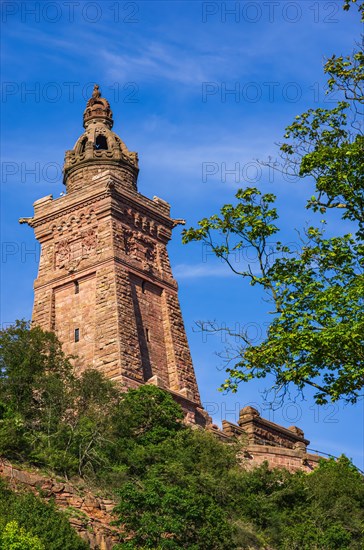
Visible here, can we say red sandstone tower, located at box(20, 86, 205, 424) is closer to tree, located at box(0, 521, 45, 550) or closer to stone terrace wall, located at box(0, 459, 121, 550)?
stone terrace wall, located at box(0, 459, 121, 550)

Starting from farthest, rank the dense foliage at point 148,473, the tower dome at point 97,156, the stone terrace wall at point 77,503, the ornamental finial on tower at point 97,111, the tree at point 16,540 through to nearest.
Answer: the ornamental finial on tower at point 97,111 → the tower dome at point 97,156 → the dense foliage at point 148,473 → the stone terrace wall at point 77,503 → the tree at point 16,540

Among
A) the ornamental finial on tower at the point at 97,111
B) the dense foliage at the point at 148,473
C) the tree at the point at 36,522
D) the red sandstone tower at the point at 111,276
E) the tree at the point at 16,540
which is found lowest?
the tree at the point at 16,540

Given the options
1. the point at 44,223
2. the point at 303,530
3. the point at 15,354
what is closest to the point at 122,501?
the point at 303,530

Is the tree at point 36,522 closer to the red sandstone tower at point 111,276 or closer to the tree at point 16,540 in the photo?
the tree at point 16,540

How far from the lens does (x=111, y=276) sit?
48125 mm

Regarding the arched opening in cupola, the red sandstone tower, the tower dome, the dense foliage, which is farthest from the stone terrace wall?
the arched opening in cupola

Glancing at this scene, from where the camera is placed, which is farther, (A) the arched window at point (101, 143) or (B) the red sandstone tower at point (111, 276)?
(A) the arched window at point (101, 143)

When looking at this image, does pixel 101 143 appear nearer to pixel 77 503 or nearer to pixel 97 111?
pixel 97 111

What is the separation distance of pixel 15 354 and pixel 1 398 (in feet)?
6.38

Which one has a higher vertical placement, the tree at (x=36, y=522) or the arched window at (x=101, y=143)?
the arched window at (x=101, y=143)

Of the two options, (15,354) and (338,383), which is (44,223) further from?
(338,383)

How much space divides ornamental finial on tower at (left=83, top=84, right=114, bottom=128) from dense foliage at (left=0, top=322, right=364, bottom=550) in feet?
59.1

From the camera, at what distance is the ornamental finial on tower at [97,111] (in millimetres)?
56188

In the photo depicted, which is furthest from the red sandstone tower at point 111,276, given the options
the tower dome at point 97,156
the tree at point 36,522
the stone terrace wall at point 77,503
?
the tree at point 36,522
